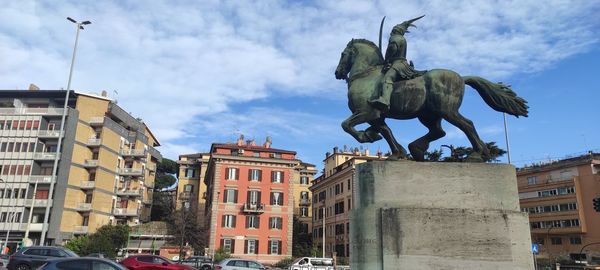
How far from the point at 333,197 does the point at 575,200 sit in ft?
101

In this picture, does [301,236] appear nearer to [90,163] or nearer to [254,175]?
[254,175]

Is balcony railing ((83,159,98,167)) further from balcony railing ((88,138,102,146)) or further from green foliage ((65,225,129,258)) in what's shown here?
green foliage ((65,225,129,258))

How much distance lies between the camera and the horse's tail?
852cm

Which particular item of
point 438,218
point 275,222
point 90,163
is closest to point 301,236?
point 275,222

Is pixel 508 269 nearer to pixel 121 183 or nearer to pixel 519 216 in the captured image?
pixel 519 216

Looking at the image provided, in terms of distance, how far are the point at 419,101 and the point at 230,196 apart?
56123mm

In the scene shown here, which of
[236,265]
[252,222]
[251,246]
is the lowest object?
[236,265]

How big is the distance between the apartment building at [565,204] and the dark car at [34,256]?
51.4m

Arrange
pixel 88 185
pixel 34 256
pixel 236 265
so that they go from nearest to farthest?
pixel 34 256 < pixel 236 265 < pixel 88 185

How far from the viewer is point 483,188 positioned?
777cm

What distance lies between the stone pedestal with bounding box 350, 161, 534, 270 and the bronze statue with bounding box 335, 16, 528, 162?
0.60 m

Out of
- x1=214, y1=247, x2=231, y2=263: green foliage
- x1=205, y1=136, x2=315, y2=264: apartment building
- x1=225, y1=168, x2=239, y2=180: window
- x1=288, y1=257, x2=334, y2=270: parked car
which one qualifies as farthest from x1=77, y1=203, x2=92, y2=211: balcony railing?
x1=288, y1=257, x2=334, y2=270: parked car

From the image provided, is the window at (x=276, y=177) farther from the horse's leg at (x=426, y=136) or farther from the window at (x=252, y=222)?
the horse's leg at (x=426, y=136)

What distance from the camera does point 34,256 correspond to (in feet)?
69.3
